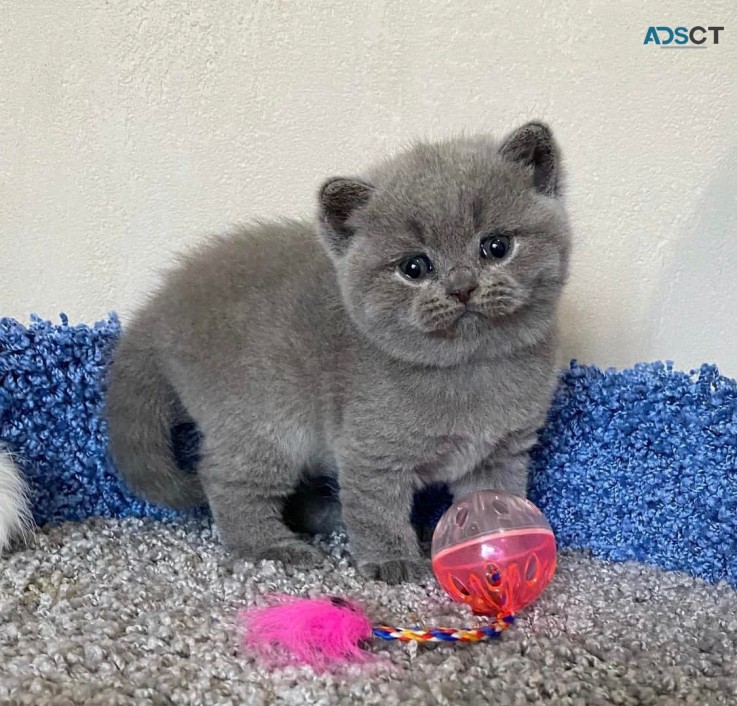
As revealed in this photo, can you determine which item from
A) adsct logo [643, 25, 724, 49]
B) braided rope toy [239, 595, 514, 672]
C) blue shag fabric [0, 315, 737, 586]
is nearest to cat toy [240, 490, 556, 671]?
braided rope toy [239, 595, 514, 672]

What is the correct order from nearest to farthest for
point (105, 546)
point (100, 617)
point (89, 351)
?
1. point (100, 617)
2. point (105, 546)
3. point (89, 351)

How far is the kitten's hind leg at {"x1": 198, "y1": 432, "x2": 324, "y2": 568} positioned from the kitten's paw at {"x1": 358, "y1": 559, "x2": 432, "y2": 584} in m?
0.08

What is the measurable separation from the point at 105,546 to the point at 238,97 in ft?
2.73

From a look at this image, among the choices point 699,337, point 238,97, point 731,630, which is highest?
point 238,97

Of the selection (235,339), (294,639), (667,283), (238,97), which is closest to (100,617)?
(294,639)

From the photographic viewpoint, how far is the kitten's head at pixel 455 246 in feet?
2.96

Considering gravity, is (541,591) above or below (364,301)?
below

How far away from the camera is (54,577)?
992 millimetres

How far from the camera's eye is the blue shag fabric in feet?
3.52

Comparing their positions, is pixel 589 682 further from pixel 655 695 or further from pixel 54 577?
pixel 54 577

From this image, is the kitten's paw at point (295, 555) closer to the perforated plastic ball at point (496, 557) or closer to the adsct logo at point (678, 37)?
the perforated plastic ball at point (496, 557)

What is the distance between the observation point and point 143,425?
1.17m

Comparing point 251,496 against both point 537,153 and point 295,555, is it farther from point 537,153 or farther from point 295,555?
point 537,153

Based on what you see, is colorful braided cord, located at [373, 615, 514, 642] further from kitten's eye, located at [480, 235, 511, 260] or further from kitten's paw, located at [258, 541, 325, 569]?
kitten's eye, located at [480, 235, 511, 260]
